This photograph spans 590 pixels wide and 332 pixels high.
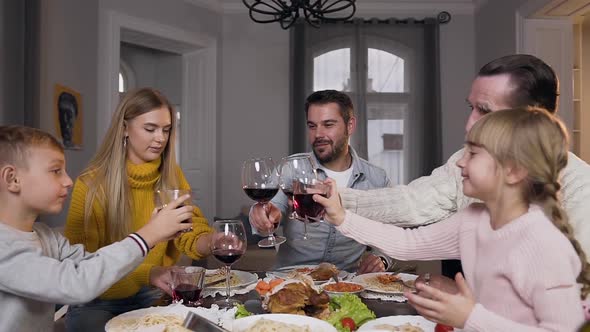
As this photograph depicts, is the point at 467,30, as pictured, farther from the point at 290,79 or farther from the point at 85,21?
the point at 85,21

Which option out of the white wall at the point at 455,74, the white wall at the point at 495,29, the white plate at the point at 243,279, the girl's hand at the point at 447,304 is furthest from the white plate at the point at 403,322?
the white wall at the point at 455,74

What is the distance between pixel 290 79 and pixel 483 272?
5.38 metres

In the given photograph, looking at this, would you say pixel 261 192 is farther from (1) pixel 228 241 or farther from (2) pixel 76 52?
(2) pixel 76 52

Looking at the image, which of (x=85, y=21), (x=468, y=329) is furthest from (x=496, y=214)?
(x=85, y=21)

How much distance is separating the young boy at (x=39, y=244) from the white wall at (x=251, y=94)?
494cm

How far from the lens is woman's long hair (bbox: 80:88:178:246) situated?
2139 mm

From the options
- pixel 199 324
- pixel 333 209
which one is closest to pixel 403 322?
pixel 333 209

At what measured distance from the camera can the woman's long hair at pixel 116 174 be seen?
2139 millimetres

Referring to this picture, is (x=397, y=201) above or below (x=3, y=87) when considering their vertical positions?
below

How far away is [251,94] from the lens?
6578 millimetres

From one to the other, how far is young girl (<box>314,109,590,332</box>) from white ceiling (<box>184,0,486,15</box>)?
547cm

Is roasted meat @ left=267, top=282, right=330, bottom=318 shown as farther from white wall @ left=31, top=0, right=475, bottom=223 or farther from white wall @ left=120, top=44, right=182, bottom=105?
white wall @ left=120, top=44, right=182, bottom=105

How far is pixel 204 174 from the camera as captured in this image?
20.7 feet

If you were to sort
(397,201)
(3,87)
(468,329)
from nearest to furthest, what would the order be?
(468,329)
(397,201)
(3,87)
